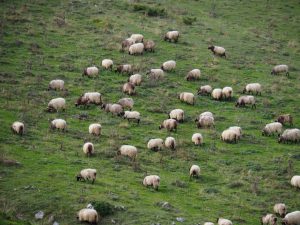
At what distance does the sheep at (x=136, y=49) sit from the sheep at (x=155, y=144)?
52.8ft

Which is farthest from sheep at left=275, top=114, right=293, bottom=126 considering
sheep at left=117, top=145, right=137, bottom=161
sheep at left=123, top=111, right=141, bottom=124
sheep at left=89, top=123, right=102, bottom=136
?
sheep at left=89, top=123, right=102, bottom=136

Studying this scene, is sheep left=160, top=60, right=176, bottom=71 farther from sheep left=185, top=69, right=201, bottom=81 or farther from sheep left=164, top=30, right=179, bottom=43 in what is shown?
sheep left=164, top=30, right=179, bottom=43

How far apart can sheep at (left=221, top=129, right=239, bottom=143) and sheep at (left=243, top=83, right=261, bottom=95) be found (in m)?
8.42

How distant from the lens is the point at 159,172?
108 ft

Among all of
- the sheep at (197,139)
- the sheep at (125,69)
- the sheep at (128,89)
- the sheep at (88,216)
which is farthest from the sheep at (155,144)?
the sheep at (125,69)

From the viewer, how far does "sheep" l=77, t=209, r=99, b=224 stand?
1054 inches

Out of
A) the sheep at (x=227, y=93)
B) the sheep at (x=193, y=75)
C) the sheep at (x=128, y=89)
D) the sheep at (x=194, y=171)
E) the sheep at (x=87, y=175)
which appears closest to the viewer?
the sheep at (x=87, y=175)

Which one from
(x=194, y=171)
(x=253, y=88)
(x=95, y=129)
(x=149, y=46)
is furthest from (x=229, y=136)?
(x=149, y=46)

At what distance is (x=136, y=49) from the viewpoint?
50750 mm

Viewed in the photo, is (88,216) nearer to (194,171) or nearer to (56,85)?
(194,171)

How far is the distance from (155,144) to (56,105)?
24.7ft

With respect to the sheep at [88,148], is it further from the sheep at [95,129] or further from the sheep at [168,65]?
the sheep at [168,65]

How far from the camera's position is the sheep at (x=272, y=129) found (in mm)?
39406

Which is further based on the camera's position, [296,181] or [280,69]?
[280,69]
